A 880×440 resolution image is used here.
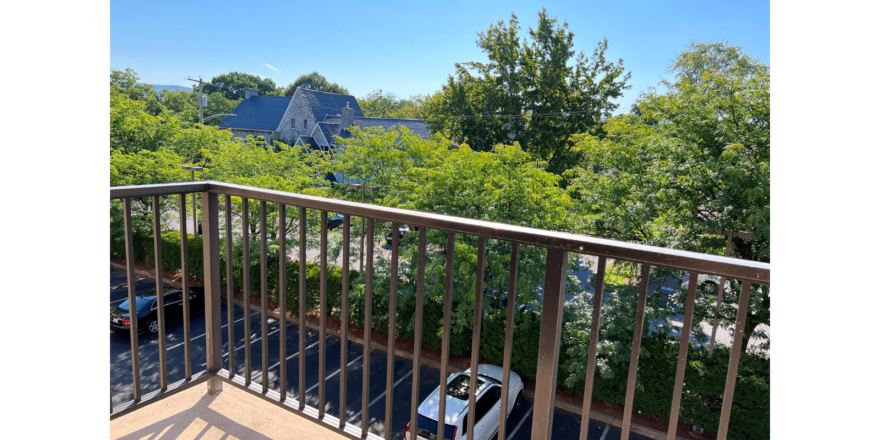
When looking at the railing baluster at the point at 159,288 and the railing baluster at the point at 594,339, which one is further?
the railing baluster at the point at 159,288

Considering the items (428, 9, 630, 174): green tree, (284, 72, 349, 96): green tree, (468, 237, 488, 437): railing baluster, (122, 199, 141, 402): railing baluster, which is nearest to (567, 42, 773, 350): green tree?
(468, 237, 488, 437): railing baluster

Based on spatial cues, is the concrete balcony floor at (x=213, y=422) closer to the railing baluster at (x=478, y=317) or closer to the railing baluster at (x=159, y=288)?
the railing baluster at (x=159, y=288)

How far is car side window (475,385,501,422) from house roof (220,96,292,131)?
26.3 metres

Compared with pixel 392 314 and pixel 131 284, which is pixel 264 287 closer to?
pixel 131 284

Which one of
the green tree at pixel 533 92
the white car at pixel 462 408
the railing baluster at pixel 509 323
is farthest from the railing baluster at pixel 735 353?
the green tree at pixel 533 92

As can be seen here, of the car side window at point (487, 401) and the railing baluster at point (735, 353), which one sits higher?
the railing baluster at point (735, 353)

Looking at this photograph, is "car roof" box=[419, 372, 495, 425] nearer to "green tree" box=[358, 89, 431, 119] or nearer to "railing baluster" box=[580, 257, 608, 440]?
"railing baluster" box=[580, 257, 608, 440]

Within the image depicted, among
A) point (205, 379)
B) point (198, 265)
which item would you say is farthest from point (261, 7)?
point (205, 379)

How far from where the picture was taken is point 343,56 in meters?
45.5

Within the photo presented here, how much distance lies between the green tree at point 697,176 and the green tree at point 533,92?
909 cm

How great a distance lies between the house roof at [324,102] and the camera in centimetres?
2834
